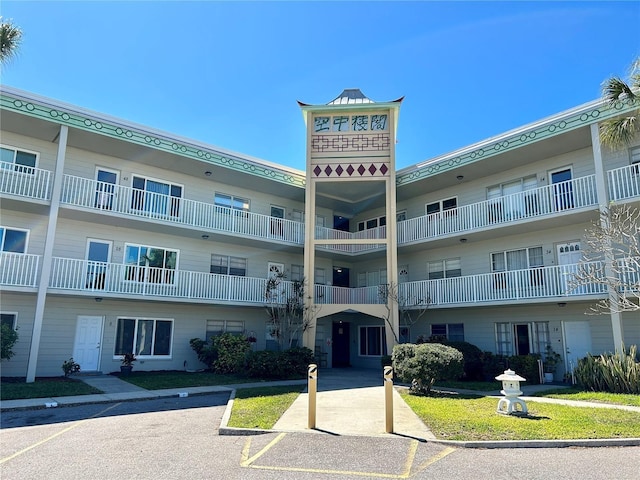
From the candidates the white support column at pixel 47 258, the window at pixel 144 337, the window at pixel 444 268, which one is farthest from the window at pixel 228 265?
the window at pixel 444 268

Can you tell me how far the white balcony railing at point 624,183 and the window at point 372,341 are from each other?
41.5 feet

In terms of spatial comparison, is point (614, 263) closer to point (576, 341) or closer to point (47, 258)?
point (576, 341)

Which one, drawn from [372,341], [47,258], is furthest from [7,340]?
[372,341]

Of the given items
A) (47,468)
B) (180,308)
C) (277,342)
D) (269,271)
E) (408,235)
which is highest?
(408,235)

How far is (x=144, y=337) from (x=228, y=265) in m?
5.08

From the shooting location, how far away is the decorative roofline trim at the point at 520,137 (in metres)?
15.2

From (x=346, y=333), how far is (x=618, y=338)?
1398 centimetres

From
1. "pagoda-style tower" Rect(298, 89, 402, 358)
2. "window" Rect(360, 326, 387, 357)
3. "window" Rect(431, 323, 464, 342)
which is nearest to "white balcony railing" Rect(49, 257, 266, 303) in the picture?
"pagoda-style tower" Rect(298, 89, 402, 358)

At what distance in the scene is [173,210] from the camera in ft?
65.2

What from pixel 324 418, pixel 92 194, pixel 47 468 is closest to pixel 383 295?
pixel 324 418

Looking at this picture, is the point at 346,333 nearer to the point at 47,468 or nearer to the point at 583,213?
the point at 583,213

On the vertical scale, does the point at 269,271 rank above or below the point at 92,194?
below

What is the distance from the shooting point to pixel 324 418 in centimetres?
984

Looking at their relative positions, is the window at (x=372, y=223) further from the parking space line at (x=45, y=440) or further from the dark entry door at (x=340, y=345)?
the parking space line at (x=45, y=440)
